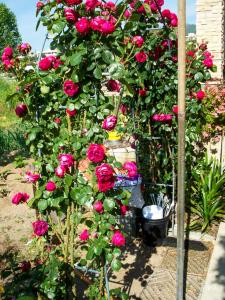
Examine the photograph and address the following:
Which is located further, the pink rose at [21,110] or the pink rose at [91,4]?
the pink rose at [21,110]

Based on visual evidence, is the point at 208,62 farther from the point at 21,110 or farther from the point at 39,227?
the point at 39,227

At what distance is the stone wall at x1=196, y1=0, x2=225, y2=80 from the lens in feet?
23.5

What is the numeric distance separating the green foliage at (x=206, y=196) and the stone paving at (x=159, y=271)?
16.6 inches

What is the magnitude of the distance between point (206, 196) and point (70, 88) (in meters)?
3.00

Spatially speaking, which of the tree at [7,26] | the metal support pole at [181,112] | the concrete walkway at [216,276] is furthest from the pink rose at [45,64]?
the tree at [7,26]

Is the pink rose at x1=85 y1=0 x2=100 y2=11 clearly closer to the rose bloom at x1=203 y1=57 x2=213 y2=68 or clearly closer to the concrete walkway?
the rose bloom at x1=203 y1=57 x2=213 y2=68

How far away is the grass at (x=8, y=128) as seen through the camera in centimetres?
887

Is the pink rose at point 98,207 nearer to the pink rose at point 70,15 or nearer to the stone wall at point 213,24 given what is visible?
the pink rose at point 70,15

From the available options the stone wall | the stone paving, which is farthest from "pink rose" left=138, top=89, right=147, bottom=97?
the stone wall

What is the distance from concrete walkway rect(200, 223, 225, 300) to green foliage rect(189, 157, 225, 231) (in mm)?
354

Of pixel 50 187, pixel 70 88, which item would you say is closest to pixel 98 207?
pixel 50 187

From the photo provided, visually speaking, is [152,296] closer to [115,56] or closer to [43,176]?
[43,176]

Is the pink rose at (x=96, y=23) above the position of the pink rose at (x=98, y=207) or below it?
above

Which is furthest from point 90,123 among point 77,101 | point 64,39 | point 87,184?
point 64,39
